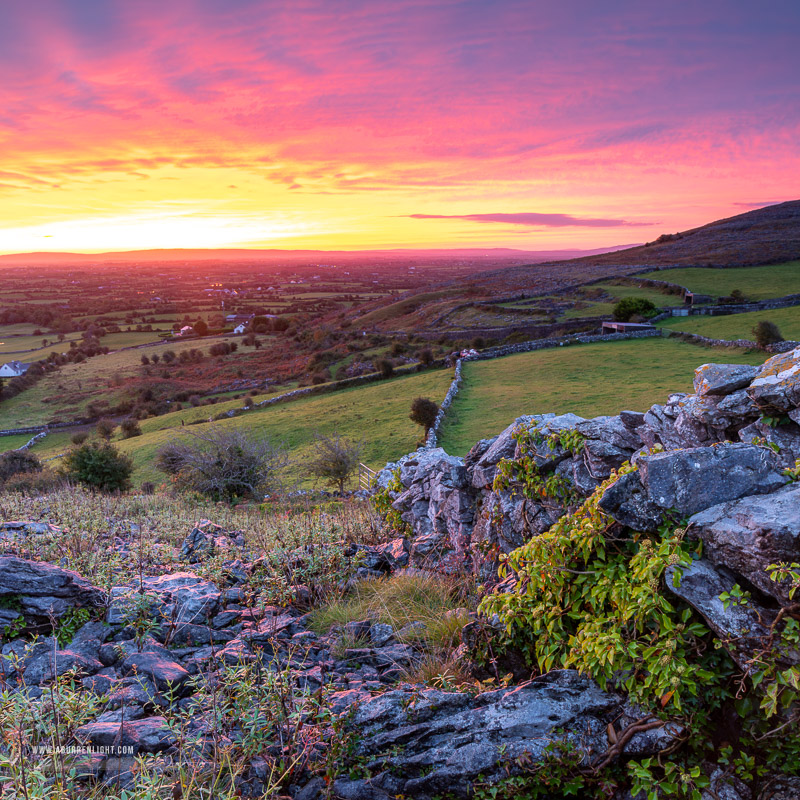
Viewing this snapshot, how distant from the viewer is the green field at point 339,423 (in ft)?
88.3

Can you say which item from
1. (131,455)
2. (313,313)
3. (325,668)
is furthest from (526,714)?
(313,313)

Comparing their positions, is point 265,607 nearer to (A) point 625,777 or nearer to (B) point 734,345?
(A) point 625,777

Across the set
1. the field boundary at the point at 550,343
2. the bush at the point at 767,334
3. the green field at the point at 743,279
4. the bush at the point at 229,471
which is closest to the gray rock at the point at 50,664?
the bush at the point at 229,471

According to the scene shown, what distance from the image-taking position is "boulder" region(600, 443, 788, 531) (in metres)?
→ 3.98

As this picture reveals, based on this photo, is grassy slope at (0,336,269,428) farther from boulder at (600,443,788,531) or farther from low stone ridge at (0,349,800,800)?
boulder at (600,443,788,531)

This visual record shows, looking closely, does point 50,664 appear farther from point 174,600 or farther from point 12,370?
point 12,370

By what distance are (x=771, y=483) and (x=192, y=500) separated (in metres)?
17.0

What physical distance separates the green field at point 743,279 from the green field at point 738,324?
1664 centimetres

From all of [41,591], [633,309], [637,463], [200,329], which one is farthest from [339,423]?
[200,329]

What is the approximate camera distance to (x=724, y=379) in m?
5.14

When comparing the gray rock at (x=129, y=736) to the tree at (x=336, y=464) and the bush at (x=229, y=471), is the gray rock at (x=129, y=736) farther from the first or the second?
the tree at (x=336, y=464)

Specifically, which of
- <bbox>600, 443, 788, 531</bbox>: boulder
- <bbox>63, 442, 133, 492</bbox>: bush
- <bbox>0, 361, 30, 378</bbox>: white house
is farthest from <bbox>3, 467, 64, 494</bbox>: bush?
<bbox>0, 361, 30, 378</bbox>: white house

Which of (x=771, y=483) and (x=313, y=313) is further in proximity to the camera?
(x=313, y=313)

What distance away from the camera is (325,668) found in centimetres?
500
